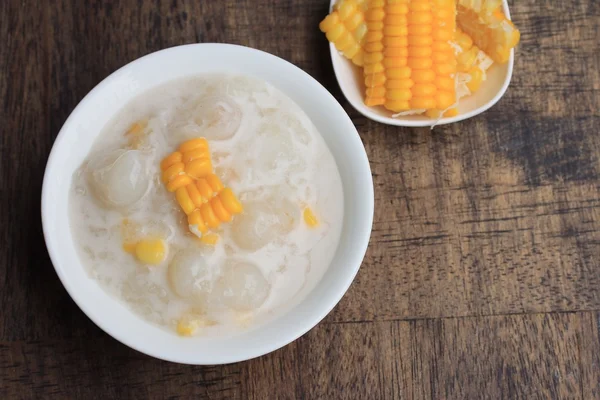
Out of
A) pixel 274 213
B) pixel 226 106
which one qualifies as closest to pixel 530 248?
pixel 274 213

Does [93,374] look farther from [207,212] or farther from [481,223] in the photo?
[481,223]

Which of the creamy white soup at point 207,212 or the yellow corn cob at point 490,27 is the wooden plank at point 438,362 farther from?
the yellow corn cob at point 490,27

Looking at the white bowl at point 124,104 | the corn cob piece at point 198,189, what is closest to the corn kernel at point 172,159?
the corn cob piece at point 198,189

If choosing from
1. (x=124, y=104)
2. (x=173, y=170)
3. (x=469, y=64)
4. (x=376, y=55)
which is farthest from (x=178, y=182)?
(x=469, y=64)

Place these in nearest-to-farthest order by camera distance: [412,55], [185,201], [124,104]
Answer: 1. [185,201]
2. [124,104]
3. [412,55]

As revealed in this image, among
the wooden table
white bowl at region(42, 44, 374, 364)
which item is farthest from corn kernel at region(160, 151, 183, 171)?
the wooden table

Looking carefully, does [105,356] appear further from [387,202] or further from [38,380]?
[387,202]

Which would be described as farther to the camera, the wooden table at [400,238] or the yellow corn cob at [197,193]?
the wooden table at [400,238]
